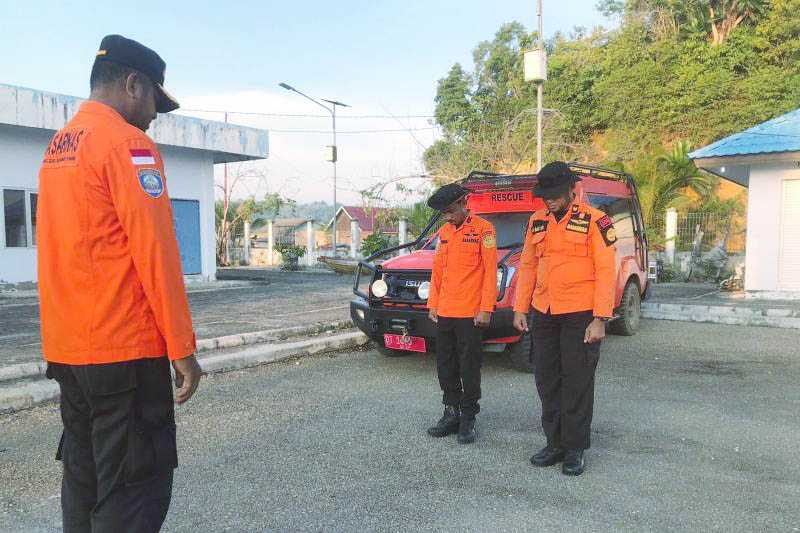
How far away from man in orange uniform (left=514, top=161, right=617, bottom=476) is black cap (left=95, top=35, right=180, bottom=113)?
2.35 metres

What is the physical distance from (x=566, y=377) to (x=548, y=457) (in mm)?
521

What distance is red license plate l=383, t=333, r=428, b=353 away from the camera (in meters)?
5.95

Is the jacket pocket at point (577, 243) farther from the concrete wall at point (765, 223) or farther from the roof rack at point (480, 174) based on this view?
the concrete wall at point (765, 223)

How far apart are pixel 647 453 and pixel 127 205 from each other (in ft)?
11.5

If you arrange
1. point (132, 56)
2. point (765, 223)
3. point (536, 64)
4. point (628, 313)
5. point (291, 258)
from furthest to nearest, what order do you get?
1. point (291, 258)
2. point (536, 64)
3. point (765, 223)
4. point (628, 313)
5. point (132, 56)

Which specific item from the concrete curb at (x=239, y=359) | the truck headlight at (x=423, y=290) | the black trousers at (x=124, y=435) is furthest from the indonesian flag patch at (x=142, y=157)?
the truck headlight at (x=423, y=290)

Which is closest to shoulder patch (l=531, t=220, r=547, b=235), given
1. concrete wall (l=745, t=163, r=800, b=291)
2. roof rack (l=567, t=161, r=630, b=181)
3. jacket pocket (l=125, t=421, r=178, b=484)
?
jacket pocket (l=125, t=421, r=178, b=484)

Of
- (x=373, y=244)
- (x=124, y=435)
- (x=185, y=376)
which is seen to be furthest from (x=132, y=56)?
(x=373, y=244)

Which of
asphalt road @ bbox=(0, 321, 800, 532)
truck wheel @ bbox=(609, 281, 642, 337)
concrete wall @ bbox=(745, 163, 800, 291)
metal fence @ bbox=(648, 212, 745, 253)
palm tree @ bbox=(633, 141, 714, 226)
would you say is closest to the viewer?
asphalt road @ bbox=(0, 321, 800, 532)

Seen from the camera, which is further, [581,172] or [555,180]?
[581,172]

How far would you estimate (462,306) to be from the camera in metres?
4.27

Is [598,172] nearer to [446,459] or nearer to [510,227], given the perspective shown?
[510,227]

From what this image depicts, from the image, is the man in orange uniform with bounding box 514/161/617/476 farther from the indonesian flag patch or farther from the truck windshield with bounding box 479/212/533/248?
the truck windshield with bounding box 479/212/533/248

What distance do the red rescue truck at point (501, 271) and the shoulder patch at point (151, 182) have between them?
4.10 m
